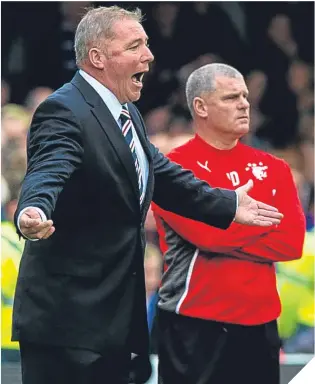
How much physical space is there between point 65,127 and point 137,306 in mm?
653

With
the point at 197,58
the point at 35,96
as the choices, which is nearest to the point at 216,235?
the point at 35,96

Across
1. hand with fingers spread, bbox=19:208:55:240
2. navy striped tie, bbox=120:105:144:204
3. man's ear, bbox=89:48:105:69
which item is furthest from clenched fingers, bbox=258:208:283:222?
hand with fingers spread, bbox=19:208:55:240

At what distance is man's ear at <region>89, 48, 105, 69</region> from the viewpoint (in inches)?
169

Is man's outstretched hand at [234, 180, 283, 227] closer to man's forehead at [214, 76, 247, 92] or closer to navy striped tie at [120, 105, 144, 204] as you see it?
navy striped tie at [120, 105, 144, 204]

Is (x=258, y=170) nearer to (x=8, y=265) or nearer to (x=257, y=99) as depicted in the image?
(x=8, y=265)

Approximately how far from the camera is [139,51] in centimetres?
433

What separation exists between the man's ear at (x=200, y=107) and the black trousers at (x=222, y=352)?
83 cm

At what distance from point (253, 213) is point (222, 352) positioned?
82 centimetres

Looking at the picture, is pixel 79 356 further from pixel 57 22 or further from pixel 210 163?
pixel 57 22

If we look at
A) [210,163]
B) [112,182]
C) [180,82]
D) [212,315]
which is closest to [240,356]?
[212,315]

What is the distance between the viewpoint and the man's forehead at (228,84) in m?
5.45

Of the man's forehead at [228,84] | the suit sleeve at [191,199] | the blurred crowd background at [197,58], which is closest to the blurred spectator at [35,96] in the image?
the blurred crowd background at [197,58]

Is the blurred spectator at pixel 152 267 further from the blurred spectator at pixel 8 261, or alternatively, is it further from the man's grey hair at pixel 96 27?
the man's grey hair at pixel 96 27

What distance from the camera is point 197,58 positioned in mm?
8648
